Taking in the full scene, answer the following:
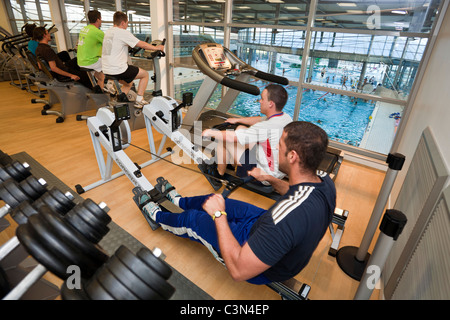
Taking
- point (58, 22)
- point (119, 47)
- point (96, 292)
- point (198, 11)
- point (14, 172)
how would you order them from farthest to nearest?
point (58, 22) < point (198, 11) < point (119, 47) < point (14, 172) < point (96, 292)

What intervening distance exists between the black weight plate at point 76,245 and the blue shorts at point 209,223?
0.72 m

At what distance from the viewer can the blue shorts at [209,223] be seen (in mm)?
1584

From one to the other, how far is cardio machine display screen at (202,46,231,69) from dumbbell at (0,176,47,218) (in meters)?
2.11

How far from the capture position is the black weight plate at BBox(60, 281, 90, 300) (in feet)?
2.87

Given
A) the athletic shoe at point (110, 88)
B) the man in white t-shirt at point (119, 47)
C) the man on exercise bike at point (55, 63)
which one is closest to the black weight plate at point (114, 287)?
the man in white t-shirt at point (119, 47)

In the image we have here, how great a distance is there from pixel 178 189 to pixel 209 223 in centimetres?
120

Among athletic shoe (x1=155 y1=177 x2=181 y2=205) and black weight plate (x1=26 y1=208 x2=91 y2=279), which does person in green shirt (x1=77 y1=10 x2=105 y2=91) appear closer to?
athletic shoe (x1=155 y1=177 x2=181 y2=205)

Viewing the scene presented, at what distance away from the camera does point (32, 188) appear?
1.47m

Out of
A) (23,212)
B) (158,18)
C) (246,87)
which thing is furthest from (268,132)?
(158,18)

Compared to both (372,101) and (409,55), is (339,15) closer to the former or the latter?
(409,55)

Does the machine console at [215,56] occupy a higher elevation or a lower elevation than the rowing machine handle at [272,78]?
higher

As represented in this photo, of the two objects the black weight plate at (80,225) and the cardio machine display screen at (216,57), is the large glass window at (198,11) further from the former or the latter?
the black weight plate at (80,225)

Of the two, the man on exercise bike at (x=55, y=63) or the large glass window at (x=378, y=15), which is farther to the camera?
the man on exercise bike at (x=55, y=63)

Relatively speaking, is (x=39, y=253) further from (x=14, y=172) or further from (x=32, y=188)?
(x=14, y=172)
